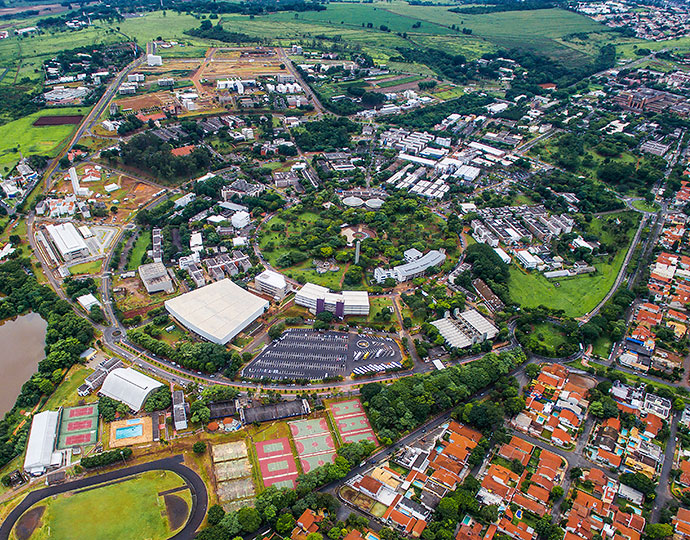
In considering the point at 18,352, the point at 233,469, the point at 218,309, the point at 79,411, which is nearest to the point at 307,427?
the point at 233,469

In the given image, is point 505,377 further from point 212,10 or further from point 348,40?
point 212,10

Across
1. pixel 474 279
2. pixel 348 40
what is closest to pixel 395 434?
pixel 474 279

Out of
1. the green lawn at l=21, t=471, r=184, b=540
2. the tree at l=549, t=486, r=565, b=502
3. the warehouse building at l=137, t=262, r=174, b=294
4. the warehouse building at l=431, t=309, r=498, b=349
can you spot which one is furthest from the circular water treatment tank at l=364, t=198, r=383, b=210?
the green lawn at l=21, t=471, r=184, b=540

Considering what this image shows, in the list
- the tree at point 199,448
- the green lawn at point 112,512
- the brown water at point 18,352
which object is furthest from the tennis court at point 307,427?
the brown water at point 18,352

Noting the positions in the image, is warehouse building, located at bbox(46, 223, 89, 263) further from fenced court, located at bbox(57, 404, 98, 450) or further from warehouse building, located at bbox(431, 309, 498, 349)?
warehouse building, located at bbox(431, 309, 498, 349)

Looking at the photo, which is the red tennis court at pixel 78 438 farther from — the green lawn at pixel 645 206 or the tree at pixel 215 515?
the green lawn at pixel 645 206

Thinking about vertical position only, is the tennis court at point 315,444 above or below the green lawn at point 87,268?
below

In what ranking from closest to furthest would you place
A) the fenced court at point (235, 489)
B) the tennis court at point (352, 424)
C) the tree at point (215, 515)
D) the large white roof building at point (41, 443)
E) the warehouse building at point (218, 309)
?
the tree at point (215, 515) → the fenced court at point (235, 489) → the large white roof building at point (41, 443) → the tennis court at point (352, 424) → the warehouse building at point (218, 309)
